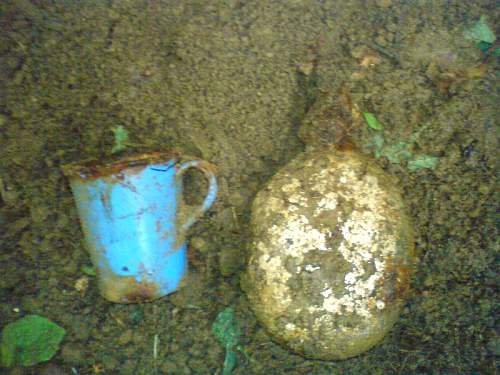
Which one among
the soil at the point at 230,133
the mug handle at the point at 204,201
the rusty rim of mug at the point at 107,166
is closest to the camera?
the rusty rim of mug at the point at 107,166

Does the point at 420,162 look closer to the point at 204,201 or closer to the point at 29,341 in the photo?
the point at 204,201

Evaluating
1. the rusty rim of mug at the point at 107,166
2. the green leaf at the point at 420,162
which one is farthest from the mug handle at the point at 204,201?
the green leaf at the point at 420,162

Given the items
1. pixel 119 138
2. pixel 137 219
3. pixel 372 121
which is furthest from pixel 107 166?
pixel 372 121

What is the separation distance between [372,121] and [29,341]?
153 cm

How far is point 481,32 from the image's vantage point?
187 centimetres

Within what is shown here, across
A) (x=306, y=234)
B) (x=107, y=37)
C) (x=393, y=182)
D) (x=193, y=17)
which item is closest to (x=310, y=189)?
(x=306, y=234)

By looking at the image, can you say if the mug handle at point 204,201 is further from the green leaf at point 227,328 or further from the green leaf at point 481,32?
the green leaf at point 481,32

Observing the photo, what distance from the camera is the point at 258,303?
166 centimetres

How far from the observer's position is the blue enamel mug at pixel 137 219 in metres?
1.57

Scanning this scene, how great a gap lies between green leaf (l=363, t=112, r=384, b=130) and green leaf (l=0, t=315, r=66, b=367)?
1.40 meters

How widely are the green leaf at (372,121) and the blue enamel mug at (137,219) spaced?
0.61 m

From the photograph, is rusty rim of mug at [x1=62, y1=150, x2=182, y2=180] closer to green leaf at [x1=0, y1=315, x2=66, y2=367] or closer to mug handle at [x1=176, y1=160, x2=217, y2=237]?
mug handle at [x1=176, y1=160, x2=217, y2=237]

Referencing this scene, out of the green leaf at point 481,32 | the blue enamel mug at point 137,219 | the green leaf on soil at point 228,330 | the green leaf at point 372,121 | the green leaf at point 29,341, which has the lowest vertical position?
the green leaf at point 29,341

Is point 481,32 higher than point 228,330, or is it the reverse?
point 481,32
